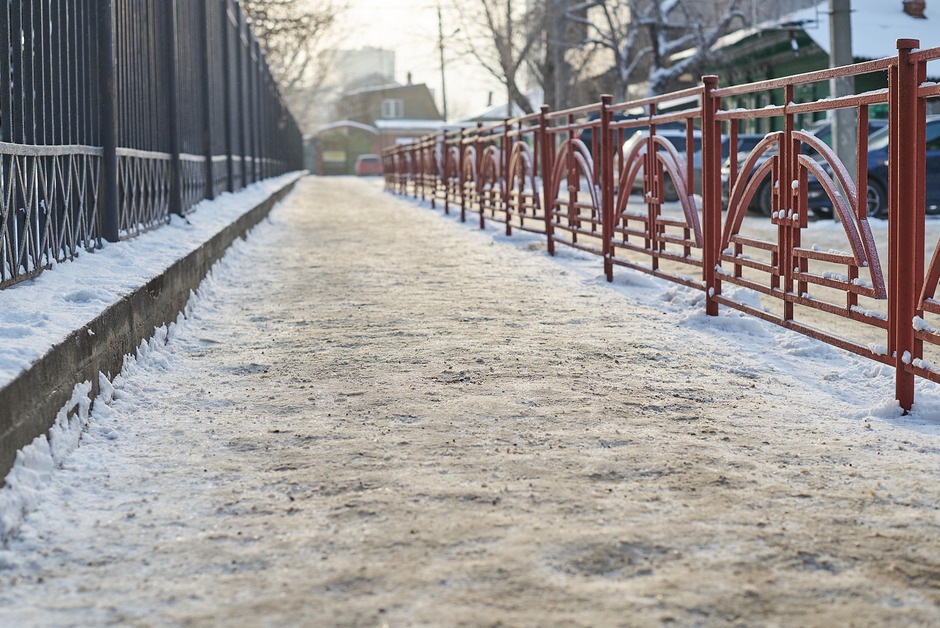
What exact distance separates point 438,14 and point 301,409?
3726 cm

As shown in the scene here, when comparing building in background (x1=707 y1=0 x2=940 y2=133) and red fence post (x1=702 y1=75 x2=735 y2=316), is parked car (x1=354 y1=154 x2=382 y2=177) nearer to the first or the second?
building in background (x1=707 y1=0 x2=940 y2=133)

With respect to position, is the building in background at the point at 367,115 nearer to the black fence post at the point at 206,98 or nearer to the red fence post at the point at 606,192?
the black fence post at the point at 206,98

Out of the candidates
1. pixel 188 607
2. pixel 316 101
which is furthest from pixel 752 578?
pixel 316 101

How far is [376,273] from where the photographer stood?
9102mm

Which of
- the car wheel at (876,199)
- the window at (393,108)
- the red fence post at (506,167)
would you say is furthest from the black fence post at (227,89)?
the window at (393,108)

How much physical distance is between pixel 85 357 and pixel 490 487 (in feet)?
5.45

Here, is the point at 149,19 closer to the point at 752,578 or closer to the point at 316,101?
the point at 752,578

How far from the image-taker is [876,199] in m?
14.9

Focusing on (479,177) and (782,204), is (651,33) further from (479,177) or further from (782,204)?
(782,204)

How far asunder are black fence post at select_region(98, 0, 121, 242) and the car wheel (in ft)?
34.2

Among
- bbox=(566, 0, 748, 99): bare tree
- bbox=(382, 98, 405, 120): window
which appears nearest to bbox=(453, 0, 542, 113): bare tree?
bbox=(566, 0, 748, 99): bare tree

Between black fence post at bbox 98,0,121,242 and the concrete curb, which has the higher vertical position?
black fence post at bbox 98,0,121,242

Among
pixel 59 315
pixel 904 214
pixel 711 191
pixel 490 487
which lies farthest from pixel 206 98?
pixel 490 487

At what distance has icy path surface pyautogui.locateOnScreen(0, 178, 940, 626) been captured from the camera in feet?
8.11
